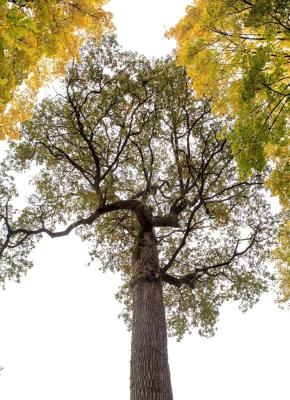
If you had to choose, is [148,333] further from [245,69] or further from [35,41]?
[35,41]

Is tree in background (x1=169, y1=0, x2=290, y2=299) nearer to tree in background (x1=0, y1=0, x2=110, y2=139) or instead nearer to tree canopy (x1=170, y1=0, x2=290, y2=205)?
tree canopy (x1=170, y1=0, x2=290, y2=205)

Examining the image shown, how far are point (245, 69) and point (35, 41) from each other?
2.35 metres

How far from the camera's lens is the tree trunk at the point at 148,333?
5145 mm

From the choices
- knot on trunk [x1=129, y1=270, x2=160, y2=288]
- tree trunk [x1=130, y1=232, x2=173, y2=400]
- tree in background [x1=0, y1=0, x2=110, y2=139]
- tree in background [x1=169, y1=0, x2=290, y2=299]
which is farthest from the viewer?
knot on trunk [x1=129, y1=270, x2=160, y2=288]

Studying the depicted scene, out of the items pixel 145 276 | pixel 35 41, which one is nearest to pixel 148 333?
pixel 145 276

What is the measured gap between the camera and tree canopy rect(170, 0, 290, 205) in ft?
12.5

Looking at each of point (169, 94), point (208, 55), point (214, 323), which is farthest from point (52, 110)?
point (214, 323)

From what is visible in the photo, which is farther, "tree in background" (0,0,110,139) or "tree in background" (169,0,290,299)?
"tree in background" (169,0,290,299)

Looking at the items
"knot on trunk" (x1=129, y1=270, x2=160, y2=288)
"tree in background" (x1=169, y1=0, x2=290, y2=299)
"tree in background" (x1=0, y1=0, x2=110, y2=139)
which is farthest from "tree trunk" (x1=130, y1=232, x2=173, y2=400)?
"tree in background" (x1=0, y1=0, x2=110, y2=139)

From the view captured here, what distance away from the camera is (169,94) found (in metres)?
8.41

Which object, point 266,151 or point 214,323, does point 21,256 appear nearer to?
point 214,323

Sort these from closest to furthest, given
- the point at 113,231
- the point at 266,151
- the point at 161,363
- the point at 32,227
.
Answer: the point at 266,151, the point at 161,363, the point at 32,227, the point at 113,231

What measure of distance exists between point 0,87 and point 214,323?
31.1 ft

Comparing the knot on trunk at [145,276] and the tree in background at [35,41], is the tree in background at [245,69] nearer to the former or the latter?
the tree in background at [35,41]
